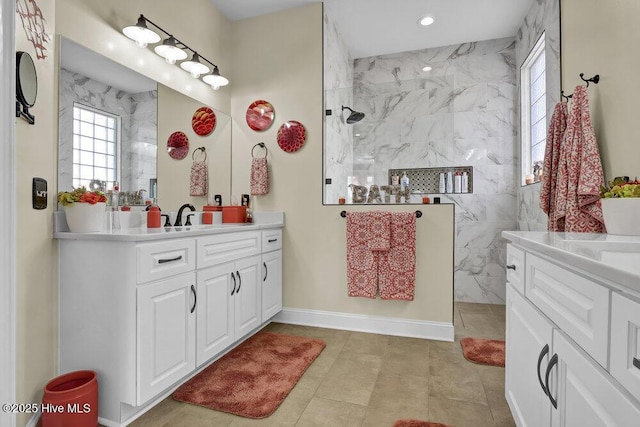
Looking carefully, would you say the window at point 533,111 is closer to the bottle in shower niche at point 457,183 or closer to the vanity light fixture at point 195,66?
the bottle in shower niche at point 457,183

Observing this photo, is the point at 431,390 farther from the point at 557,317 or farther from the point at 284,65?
the point at 284,65

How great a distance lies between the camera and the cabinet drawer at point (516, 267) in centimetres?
135

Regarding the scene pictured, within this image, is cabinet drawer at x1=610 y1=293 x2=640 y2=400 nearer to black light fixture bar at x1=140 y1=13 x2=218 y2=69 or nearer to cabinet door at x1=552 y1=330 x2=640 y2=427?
→ cabinet door at x1=552 y1=330 x2=640 y2=427

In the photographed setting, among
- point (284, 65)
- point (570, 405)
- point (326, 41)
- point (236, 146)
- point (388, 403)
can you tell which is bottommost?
point (388, 403)

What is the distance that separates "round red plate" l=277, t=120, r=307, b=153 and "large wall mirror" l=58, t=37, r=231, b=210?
A: 65cm

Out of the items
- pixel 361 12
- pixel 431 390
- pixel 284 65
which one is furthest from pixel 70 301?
pixel 361 12

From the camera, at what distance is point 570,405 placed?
2.81 feet

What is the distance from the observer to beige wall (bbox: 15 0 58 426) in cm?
149

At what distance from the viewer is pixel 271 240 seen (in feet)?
9.56

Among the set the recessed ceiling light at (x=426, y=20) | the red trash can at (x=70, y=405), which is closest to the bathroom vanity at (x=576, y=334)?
the red trash can at (x=70, y=405)

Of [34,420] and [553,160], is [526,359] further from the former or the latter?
[34,420]

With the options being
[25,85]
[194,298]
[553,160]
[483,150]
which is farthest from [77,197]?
[483,150]

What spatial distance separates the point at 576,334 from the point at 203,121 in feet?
9.47

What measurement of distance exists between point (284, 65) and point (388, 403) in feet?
9.28
